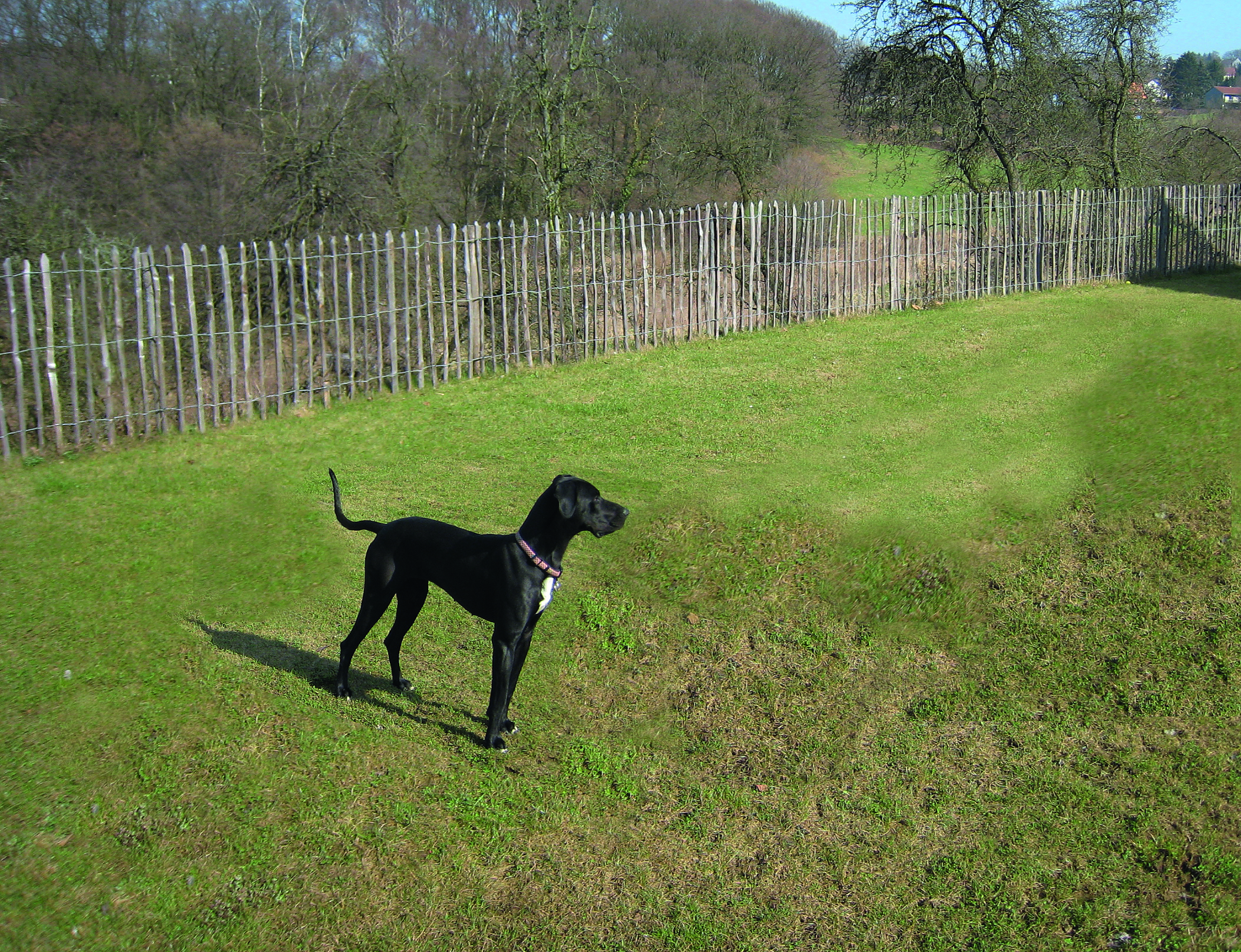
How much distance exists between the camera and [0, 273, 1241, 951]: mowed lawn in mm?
4125

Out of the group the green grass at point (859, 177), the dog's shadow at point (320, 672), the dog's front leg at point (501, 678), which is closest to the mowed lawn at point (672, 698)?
the dog's shadow at point (320, 672)

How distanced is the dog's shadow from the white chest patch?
926mm

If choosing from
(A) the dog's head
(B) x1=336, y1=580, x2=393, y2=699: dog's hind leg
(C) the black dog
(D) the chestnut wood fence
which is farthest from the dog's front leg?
(D) the chestnut wood fence

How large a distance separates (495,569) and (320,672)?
1.80m

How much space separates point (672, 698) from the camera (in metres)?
5.86

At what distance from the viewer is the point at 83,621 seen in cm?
654

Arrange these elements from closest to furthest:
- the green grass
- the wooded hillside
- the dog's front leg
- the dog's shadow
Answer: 1. the dog's front leg
2. the dog's shadow
3. the wooded hillside
4. the green grass

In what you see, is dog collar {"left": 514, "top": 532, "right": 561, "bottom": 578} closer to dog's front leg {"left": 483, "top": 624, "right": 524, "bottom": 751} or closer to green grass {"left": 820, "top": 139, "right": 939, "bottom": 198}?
dog's front leg {"left": 483, "top": 624, "right": 524, "bottom": 751}

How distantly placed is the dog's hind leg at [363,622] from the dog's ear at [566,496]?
1.26m

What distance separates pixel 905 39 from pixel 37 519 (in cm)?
1923

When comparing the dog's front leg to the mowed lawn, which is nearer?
the mowed lawn

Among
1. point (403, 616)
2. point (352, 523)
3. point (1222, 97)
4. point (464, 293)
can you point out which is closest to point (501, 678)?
point (403, 616)

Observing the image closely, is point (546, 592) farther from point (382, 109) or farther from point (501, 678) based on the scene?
point (382, 109)

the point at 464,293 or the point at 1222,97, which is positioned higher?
the point at 1222,97
